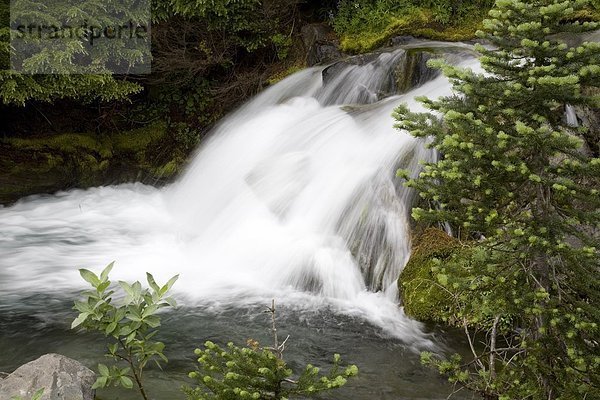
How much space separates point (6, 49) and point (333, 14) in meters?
6.99

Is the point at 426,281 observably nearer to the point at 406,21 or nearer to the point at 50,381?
the point at 50,381

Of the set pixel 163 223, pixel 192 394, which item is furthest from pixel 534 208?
pixel 163 223

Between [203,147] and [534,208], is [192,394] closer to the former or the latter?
[534,208]

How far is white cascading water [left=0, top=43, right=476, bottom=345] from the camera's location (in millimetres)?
6457

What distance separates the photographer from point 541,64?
9.71 feet

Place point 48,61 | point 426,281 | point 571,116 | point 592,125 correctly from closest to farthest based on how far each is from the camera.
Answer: point 592,125 < point 426,281 < point 571,116 < point 48,61

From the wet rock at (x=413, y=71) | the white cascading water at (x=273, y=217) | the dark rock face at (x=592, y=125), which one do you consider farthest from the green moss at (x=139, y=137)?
the dark rock face at (x=592, y=125)

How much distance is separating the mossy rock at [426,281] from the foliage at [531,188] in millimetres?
2405

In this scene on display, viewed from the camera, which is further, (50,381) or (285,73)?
(285,73)

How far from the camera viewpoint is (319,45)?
11.5 m

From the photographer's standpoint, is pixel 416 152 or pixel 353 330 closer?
pixel 353 330

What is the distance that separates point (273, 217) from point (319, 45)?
212 inches

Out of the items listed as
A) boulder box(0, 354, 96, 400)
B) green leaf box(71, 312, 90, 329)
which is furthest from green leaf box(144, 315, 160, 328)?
boulder box(0, 354, 96, 400)

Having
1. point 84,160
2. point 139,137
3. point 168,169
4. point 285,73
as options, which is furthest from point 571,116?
point 84,160
